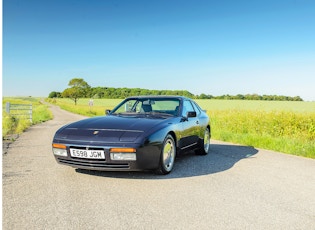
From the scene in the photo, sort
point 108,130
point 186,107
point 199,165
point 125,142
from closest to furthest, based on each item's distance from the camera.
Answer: point 125,142 < point 108,130 < point 199,165 < point 186,107

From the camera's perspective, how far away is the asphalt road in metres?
3.38

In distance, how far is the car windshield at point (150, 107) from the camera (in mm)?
6561

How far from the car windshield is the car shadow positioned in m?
1.07

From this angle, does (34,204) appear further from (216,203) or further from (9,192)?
(216,203)

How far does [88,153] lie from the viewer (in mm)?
4922

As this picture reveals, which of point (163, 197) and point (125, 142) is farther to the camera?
point (125, 142)

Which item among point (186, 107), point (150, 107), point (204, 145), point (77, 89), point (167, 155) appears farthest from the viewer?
point (77, 89)

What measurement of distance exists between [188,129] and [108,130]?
198cm

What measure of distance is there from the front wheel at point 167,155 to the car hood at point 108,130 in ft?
1.17

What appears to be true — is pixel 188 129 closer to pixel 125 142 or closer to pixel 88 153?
pixel 125 142

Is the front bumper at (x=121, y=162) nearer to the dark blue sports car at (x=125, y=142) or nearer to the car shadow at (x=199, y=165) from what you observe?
the dark blue sports car at (x=125, y=142)

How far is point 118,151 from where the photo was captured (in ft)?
15.8

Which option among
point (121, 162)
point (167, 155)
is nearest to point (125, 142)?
point (121, 162)

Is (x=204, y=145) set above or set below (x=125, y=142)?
below
